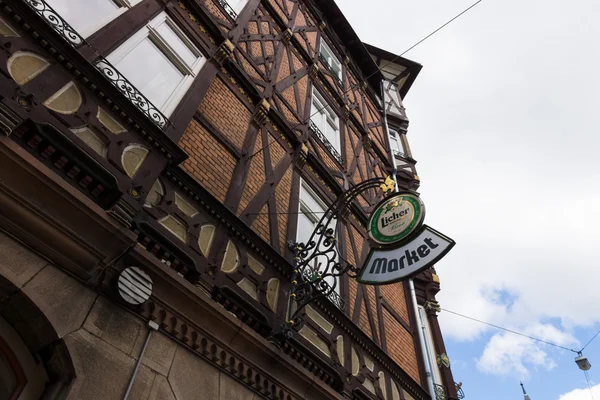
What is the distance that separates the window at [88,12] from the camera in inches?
194

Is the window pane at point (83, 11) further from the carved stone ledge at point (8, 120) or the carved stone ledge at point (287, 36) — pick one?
the carved stone ledge at point (287, 36)

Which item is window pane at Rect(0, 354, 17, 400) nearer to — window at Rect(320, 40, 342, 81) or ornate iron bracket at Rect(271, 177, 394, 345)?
ornate iron bracket at Rect(271, 177, 394, 345)

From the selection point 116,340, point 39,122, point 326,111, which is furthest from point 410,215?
point 326,111

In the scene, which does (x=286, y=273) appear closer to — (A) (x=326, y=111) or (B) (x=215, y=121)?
(B) (x=215, y=121)

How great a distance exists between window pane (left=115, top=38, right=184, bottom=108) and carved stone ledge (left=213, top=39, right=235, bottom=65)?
3.03ft

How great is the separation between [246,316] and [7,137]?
3078mm

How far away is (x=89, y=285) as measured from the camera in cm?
383

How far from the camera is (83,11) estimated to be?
5.17 meters

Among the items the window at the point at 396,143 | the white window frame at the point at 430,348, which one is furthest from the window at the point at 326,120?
the white window frame at the point at 430,348

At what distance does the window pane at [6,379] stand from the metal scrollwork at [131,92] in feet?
8.77

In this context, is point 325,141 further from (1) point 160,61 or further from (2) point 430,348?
(2) point 430,348

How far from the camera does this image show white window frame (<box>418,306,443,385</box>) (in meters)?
10.2

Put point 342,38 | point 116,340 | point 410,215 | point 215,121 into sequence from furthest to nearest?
point 342,38 → point 215,121 → point 410,215 → point 116,340

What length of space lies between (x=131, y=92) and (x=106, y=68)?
360 mm
